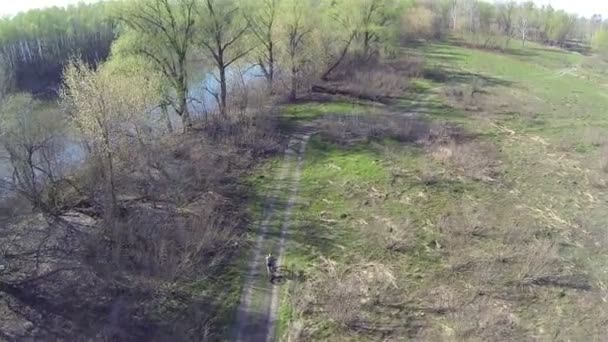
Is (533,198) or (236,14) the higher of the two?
(236,14)

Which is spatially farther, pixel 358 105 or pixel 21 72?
pixel 21 72

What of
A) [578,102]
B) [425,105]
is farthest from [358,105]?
[578,102]

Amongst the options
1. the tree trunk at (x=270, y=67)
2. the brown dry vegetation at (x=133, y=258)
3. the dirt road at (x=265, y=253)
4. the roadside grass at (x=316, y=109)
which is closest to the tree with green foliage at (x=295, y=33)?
the tree trunk at (x=270, y=67)

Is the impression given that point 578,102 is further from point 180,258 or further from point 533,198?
point 180,258

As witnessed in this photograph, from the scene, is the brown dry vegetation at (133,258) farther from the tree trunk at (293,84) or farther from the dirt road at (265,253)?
the tree trunk at (293,84)

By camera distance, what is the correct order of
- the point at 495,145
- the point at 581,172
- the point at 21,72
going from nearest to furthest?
the point at 581,172 < the point at 495,145 < the point at 21,72

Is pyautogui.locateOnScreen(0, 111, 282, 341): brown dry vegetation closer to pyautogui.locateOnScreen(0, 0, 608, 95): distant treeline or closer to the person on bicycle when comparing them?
the person on bicycle

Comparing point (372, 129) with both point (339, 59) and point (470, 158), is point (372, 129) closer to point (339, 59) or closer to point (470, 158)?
point (470, 158)

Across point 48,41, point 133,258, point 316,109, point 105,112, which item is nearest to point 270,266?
point 133,258
